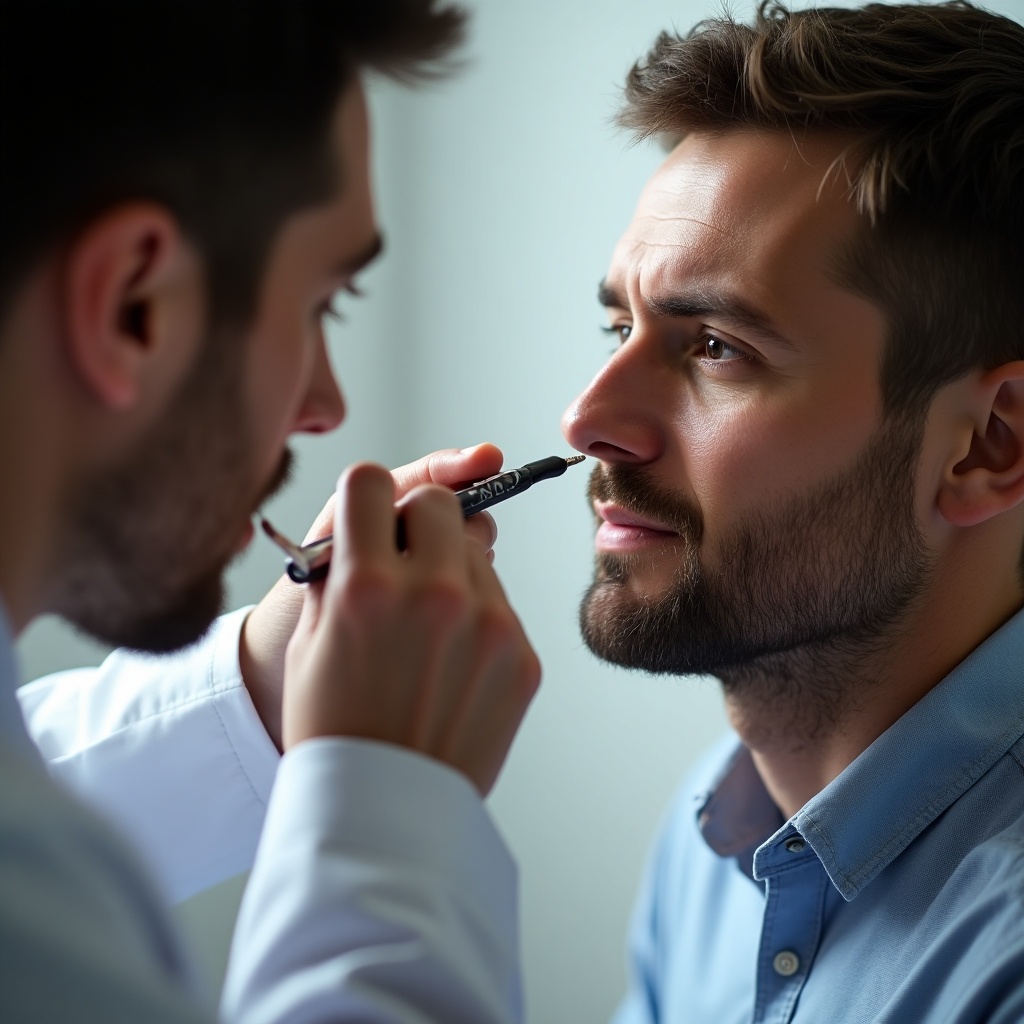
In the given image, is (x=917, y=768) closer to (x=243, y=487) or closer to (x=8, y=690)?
(x=243, y=487)

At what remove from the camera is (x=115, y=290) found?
0.62 m

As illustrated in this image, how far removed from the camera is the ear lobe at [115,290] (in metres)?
0.61

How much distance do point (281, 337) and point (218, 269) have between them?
63 millimetres

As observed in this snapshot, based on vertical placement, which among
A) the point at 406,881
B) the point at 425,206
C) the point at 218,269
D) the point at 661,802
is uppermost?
the point at 218,269

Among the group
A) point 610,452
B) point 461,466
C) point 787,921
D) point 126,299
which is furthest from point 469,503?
point 787,921

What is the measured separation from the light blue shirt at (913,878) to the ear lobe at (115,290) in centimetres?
78

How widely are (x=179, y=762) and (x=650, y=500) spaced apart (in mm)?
546

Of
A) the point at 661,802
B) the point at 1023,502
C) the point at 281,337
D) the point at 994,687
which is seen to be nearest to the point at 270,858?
the point at 281,337

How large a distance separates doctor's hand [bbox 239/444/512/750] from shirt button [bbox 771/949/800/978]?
51cm

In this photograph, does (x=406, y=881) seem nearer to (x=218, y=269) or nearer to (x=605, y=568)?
(x=218, y=269)

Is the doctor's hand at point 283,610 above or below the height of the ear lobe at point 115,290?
below

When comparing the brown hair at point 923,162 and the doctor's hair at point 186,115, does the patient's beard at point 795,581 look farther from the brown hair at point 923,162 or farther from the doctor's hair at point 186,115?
the doctor's hair at point 186,115

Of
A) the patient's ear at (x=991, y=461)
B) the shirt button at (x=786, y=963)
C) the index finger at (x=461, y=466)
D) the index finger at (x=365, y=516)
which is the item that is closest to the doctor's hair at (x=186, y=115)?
the index finger at (x=365, y=516)

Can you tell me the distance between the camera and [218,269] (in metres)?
0.67
